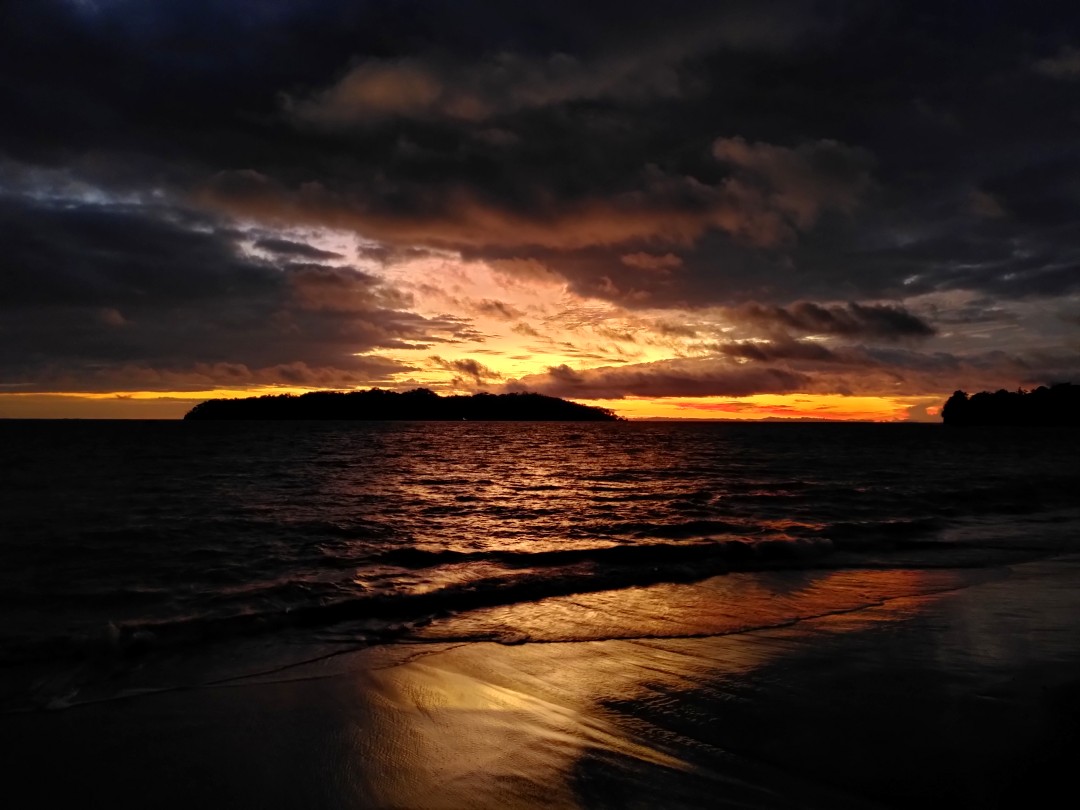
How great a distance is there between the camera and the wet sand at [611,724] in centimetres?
574

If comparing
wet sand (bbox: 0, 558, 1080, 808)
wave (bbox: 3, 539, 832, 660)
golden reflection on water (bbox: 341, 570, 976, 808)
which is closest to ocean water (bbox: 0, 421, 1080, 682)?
wave (bbox: 3, 539, 832, 660)

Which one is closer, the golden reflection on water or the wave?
the golden reflection on water

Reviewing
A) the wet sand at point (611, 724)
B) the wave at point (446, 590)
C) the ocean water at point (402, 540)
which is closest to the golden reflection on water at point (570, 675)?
the wet sand at point (611, 724)

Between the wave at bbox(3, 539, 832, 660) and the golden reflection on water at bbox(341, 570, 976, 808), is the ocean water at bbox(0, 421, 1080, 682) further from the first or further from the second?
the golden reflection on water at bbox(341, 570, 976, 808)

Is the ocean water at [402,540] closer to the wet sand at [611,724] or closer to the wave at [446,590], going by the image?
the wave at [446,590]

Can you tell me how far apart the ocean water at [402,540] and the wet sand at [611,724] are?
2.50 meters

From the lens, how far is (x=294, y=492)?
108 feet

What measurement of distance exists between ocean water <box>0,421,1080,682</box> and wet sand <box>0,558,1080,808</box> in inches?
98.3

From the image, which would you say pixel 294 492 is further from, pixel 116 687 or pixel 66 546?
pixel 116 687

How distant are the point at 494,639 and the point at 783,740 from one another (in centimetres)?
495

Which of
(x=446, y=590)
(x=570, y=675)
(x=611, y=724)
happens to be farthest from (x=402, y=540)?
(x=611, y=724)

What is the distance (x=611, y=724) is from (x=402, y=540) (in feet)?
45.9

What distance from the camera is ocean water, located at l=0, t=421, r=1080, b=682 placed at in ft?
39.6

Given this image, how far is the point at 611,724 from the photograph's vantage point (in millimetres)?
7086
